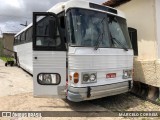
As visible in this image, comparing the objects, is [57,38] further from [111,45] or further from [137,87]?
[137,87]

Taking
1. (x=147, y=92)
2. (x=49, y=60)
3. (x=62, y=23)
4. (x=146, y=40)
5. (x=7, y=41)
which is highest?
(x=7, y=41)

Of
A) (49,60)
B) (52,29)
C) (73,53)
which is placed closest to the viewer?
(73,53)

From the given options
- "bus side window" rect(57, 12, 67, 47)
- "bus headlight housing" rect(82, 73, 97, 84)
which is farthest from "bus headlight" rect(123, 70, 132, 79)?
"bus side window" rect(57, 12, 67, 47)

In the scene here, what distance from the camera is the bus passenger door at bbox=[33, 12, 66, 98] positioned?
18.6ft

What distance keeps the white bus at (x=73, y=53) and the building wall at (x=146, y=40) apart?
158cm

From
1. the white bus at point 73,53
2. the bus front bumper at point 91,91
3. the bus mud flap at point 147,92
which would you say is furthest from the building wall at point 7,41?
the bus front bumper at point 91,91

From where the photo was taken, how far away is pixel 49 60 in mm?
5738

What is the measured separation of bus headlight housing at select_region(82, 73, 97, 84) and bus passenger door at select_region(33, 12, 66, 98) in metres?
0.56

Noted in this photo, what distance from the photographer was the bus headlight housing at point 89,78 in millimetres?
5495

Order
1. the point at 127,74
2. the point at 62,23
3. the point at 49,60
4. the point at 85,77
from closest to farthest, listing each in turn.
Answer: the point at 85,77 → the point at 49,60 → the point at 62,23 → the point at 127,74

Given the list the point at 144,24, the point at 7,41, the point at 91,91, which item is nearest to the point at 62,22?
the point at 91,91

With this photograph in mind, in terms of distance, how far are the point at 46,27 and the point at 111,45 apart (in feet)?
6.15

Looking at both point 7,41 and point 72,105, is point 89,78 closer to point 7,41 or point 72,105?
point 72,105

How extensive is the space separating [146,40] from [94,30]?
306 centimetres
